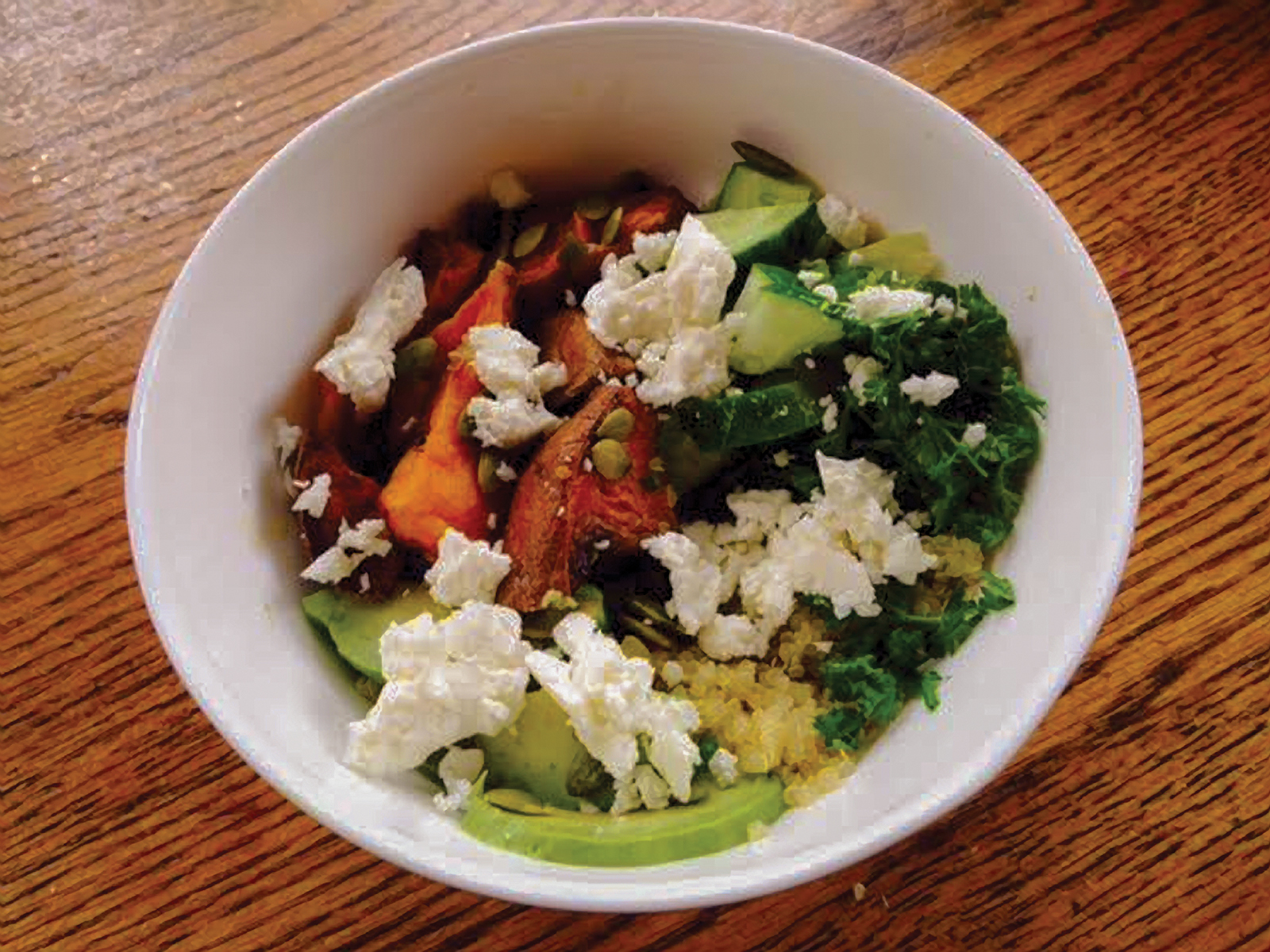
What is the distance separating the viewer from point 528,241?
1.29 m

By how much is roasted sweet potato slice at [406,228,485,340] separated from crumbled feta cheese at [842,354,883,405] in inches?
14.8

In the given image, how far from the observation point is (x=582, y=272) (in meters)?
1.25

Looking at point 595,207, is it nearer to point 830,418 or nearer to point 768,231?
point 768,231

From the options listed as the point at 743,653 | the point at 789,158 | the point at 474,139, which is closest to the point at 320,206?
the point at 474,139

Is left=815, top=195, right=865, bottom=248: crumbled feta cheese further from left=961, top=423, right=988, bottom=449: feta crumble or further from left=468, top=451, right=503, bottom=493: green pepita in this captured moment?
left=468, top=451, right=503, bottom=493: green pepita

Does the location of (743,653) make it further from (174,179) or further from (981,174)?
(174,179)

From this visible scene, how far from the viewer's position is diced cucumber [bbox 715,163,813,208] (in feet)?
4.16

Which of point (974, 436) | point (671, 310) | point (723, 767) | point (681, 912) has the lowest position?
point (681, 912)

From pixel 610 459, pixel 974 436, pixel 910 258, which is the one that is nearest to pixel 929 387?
pixel 974 436

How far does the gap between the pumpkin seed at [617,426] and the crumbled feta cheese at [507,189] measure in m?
0.29

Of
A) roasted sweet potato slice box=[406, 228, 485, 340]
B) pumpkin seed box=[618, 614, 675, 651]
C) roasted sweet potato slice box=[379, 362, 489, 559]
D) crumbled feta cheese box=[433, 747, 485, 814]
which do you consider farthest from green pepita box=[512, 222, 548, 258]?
crumbled feta cheese box=[433, 747, 485, 814]

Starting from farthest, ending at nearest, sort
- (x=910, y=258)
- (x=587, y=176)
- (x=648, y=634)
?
(x=587, y=176), (x=910, y=258), (x=648, y=634)

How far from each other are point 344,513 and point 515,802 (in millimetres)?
300

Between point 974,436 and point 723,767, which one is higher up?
point 974,436
